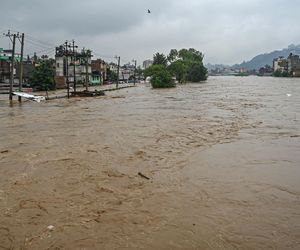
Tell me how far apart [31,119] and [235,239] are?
19.5m

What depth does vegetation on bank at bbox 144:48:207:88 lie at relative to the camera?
68.5 m

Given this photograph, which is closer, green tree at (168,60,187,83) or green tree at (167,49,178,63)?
green tree at (168,60,187,83)

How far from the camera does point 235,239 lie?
5.51 meters

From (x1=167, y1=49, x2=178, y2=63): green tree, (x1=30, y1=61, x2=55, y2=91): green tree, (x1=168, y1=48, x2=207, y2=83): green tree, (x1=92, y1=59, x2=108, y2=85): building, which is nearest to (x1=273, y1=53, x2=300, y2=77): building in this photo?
(x1=168, y1=48, x2=207, y2=83): green tree

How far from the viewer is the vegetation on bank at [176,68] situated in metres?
68.5

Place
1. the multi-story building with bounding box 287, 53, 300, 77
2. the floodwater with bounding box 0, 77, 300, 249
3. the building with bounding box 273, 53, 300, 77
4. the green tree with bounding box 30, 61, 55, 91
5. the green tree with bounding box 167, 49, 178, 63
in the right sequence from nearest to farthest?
the floodwater with bounding box 0, 77, 300, 249 < the green tree with bounding box 30, 61, 55, 91 < the green tree with bounding box 167, 49, 178, 63 < the multi-story building with bounding box 287, 53, 300, 77 < the building with bounding box 273, 53, 300, 77

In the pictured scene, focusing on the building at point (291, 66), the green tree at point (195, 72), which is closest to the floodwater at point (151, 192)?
the green tree at point (195, 72)

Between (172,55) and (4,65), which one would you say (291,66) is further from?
(4,65)

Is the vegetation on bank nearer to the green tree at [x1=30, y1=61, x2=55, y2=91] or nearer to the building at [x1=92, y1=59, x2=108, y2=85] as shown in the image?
the building at [x1=92, y1=59, x2=108, y2=85]

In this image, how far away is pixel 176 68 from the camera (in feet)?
289

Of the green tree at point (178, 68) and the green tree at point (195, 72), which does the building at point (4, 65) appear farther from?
Result: the green tree at point (195, 72)

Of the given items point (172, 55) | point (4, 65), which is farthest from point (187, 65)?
point (4, 65)

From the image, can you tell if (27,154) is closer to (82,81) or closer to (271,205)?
(271,205)

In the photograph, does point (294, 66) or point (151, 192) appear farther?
point (294, 66)
